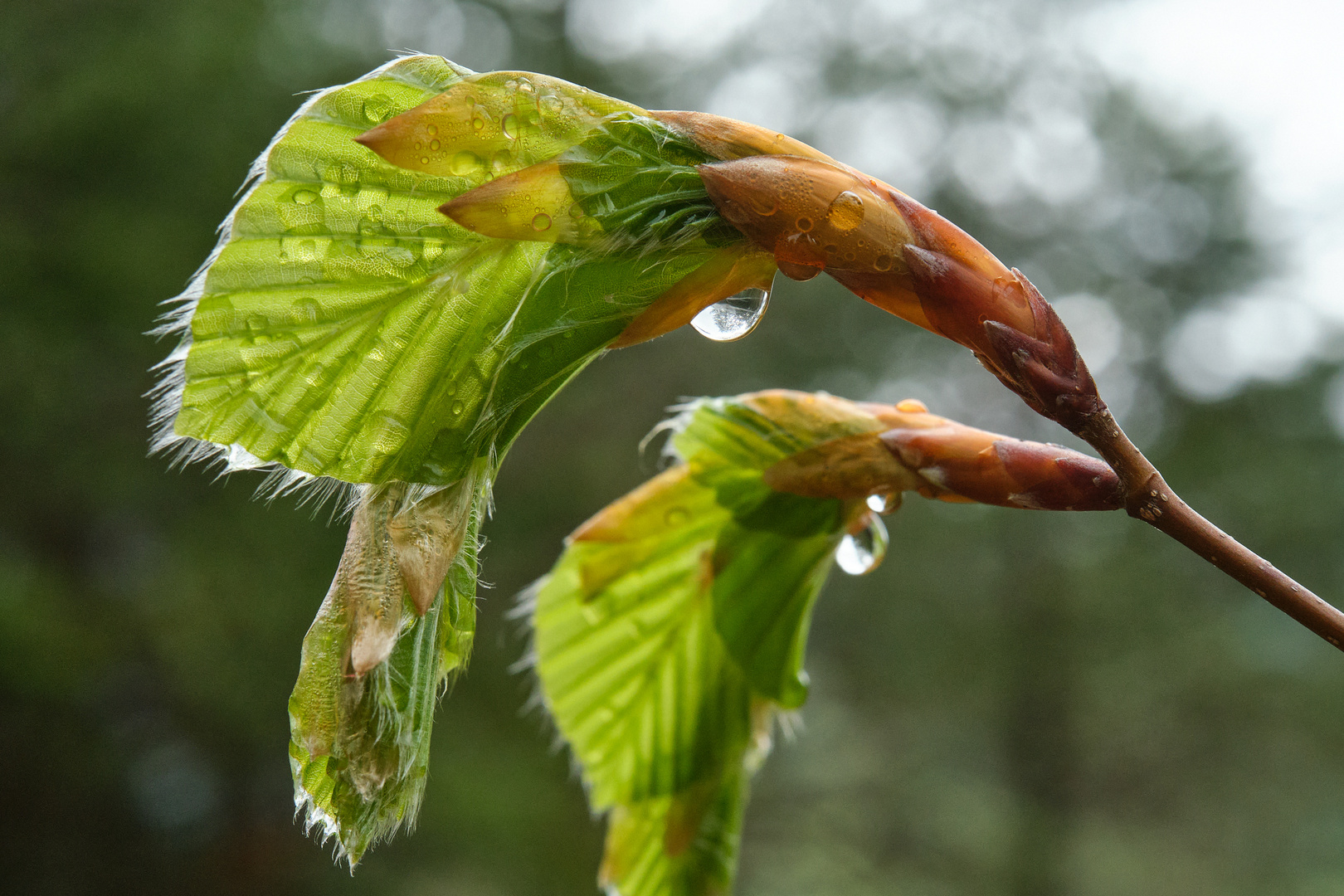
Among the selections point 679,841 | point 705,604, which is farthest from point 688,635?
point 679,841

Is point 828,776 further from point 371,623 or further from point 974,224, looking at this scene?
point 371,623

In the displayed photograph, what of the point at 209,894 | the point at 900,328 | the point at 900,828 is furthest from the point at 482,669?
the point at 900,828

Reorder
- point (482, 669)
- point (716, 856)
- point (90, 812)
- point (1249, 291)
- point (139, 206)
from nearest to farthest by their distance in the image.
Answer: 1. point (716, 856)
2. point (139, 206)
3. point (90, 812)
4. point (482, 669)
5. point (1249, 291)

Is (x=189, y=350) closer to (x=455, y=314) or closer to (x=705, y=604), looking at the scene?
(x=455, y=314)

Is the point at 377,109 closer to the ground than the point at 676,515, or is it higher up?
higher up

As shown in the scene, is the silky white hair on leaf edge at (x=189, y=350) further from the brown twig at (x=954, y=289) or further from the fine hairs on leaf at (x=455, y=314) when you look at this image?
the brown twig at (x=954, y=289)

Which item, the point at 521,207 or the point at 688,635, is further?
the point at 688,635
